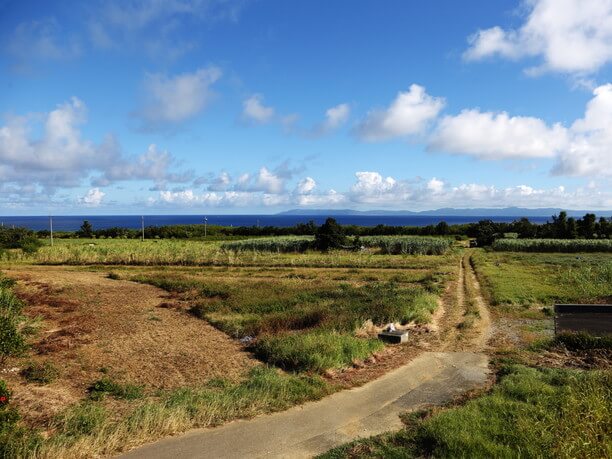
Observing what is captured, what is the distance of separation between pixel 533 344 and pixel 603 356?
193 centimetres

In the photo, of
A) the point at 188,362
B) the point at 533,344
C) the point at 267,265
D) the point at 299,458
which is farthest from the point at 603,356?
the point at 267,265

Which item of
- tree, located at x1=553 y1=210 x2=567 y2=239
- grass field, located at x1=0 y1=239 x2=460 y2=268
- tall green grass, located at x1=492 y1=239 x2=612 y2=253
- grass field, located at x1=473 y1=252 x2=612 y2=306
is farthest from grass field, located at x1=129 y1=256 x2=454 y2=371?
tree, located at x1=553 y1=210 x2=567 y2=239

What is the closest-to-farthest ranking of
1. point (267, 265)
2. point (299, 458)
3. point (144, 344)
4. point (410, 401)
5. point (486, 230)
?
1. point (299, 458)
2. point (410, 401)
3. point (144, 344)
4. point (267, 265)
5. point (486, 230)

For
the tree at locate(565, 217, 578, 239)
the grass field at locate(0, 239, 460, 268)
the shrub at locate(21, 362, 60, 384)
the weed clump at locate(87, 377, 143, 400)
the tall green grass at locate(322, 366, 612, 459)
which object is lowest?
the grass field at locate(0, 239, 460, 268)

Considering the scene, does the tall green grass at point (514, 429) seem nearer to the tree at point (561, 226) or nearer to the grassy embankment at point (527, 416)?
the grassy embankment at point (527, 416)

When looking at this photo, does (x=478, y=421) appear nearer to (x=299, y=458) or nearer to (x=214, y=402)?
(x=299, y=458)

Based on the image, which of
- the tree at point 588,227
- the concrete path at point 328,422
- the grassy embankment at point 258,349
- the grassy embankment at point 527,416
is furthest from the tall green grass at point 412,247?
the concrete path at point 328,422

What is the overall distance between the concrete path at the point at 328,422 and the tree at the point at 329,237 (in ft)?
127

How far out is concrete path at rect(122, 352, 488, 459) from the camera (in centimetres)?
737

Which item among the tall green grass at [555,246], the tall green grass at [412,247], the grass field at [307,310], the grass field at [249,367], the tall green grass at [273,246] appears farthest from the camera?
the tall green grass at [273,246]

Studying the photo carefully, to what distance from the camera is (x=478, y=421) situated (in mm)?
7777

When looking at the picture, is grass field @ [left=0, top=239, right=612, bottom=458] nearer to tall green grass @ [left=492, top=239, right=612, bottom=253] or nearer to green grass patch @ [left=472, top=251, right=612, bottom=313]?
green grass patch @ [left=472, top=251, right=612, bottom=313]

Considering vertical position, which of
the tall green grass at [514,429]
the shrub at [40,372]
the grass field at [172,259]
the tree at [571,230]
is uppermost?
the tree at [571,230]

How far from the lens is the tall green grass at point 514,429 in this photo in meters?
6.60
